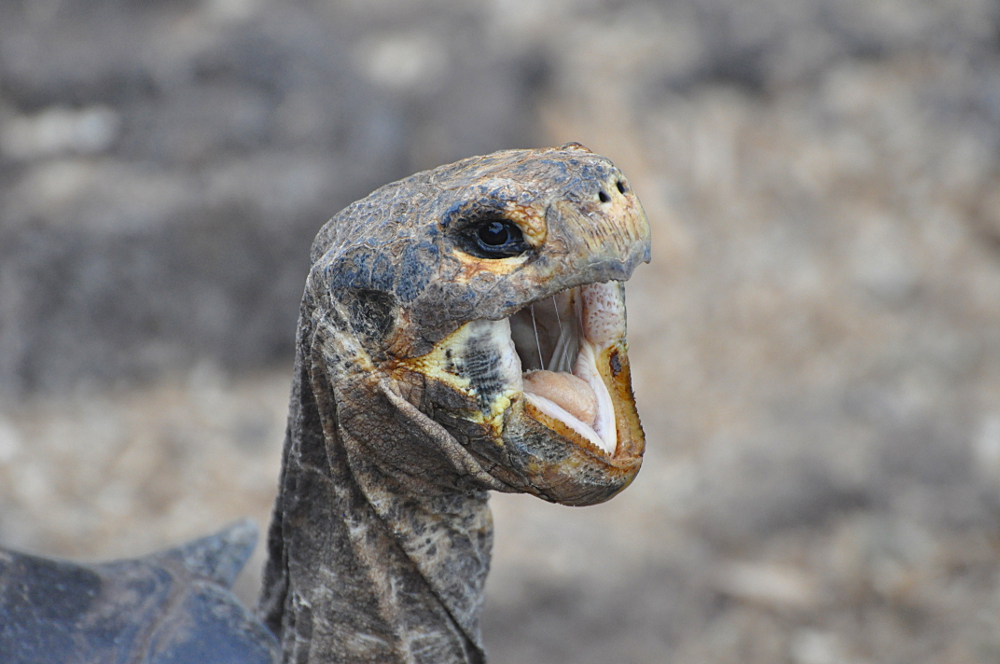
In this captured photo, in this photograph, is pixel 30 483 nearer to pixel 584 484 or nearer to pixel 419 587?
pixel 419 587

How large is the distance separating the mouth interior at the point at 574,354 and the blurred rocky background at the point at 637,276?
2.95 metres

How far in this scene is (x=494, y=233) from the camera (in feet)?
3.72

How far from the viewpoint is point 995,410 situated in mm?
4891

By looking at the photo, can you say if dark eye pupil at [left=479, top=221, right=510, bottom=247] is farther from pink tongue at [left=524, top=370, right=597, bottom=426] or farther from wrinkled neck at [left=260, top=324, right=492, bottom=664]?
wrinkled neck at [left=260, top=324, right=492, bottom=664]

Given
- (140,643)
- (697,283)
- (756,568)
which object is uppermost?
(697,283)

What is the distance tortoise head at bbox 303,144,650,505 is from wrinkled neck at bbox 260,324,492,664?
51mm

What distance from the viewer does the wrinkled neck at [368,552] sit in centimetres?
129

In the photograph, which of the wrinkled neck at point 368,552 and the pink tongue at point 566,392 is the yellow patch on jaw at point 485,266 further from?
the wrinkled neck at point 368,552

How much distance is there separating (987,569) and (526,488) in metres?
4.02

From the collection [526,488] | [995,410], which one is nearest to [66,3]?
[526,488]

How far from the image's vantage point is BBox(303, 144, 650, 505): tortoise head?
112 cm

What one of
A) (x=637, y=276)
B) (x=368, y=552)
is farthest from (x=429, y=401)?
(x=637, y=276)

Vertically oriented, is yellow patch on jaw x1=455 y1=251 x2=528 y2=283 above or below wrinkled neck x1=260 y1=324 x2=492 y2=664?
above

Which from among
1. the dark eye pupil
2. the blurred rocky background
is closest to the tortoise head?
the dark eye pupil
